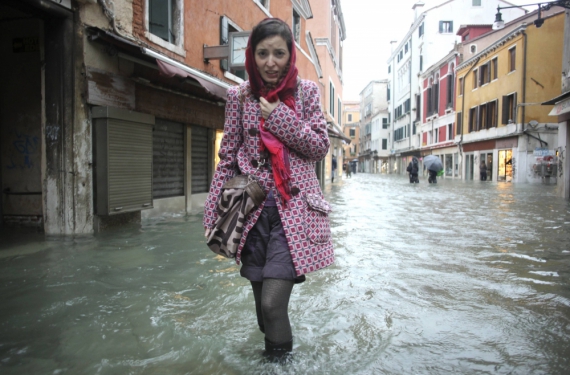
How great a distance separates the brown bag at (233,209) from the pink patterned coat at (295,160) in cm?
4

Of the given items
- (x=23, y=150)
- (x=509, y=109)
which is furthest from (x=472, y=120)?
(x=23, y=150)

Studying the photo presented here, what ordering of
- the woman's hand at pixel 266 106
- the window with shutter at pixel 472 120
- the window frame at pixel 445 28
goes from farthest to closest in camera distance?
the window frame at pixel 445 28 < the window with shutter at pixel 472 120 < the woman's hand at pixel 266 106

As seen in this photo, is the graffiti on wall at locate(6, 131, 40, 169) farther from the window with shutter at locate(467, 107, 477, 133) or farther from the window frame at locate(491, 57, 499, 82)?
the window with shutter at locate(467, 107, 477, 133)

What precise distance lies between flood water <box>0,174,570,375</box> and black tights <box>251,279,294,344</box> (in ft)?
0.65

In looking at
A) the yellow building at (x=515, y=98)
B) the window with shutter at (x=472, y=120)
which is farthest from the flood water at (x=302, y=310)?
the window with shutter at (x=472, y=120)

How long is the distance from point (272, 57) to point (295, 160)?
18.7 inches

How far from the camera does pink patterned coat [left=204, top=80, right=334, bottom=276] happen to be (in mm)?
1986

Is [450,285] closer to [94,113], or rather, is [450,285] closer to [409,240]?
[409,240]

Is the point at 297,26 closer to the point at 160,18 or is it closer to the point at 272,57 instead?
the point at 160,18

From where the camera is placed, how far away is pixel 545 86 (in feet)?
82.5

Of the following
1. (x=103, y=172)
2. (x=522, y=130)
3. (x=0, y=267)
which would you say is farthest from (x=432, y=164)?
(x=0, y=267)

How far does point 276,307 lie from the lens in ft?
6.58

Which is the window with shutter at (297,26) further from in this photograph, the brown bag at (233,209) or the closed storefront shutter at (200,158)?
the brown bag at (233,209)

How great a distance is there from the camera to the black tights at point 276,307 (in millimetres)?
1994
